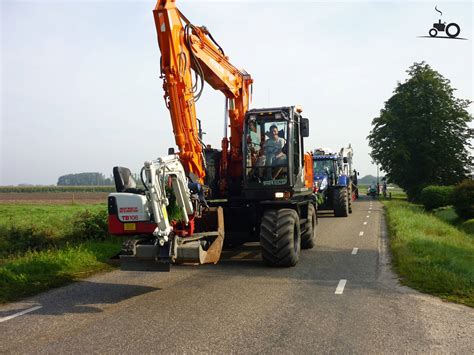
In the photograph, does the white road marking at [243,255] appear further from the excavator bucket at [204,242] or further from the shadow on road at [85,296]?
the shadow on road at [85,296]

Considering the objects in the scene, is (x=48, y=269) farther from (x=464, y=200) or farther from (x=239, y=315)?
(x=464, y=200)

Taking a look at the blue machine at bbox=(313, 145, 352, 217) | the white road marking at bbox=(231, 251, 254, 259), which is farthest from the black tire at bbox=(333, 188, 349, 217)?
the white road marking at bbox=(231, 251, 254, 259)

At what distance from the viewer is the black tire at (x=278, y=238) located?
384 inches

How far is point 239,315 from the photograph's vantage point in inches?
255

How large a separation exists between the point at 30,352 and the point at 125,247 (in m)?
2.39

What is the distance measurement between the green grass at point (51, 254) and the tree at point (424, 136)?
3465 centimetres

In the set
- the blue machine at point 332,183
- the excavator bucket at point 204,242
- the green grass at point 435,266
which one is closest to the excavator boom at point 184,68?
the excavator bucket at point 204,242

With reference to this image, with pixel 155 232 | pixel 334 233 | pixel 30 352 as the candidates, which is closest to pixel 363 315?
pixel 155 232

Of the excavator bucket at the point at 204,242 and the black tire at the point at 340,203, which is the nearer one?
the excavator bucket at the point at 204,242

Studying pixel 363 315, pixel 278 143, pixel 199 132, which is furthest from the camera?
pixel 278 143

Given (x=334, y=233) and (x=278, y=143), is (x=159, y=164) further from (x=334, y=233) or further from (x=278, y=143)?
(x=334, y=233)

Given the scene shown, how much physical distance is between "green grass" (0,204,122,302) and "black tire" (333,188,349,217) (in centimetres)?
1232

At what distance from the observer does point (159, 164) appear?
736 cm

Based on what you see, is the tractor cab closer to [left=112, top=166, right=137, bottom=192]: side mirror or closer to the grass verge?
the grass verge
